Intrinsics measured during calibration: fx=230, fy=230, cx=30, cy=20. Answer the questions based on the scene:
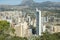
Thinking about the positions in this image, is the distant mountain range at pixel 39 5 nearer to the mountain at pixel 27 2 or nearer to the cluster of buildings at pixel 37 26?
the mountain at pixel 27 2

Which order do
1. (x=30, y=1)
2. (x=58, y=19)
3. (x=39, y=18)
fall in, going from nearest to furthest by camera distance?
(x=39, y=18)
(x=58, y=19)
(x=30, y=1)

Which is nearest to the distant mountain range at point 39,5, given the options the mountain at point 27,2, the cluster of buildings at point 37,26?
the mountain at point 27,2

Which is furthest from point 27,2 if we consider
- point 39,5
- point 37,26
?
point 37,26

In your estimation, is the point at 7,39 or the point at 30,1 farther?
the point at 30,1

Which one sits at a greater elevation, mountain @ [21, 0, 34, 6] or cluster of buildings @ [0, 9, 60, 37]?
mountain @ [21, 0, 34, 6]

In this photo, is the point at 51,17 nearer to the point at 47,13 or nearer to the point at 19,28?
the point at 47,13

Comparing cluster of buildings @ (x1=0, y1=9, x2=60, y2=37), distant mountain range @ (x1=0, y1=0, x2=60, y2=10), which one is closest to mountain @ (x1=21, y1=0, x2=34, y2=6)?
distant mountain range @ (x1=0, y1=0, x2=60, y2=10)

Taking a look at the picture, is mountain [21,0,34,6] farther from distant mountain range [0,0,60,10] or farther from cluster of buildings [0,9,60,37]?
cluster of buildings [0,9,60,37]

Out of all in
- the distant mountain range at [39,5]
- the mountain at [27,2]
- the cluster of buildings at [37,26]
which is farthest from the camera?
the mountain at [27,2]

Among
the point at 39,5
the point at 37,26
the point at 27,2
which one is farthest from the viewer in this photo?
the point at 27,2

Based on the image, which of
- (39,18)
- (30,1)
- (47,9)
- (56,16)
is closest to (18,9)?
(30,1)

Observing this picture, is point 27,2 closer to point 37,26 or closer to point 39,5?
point 39,5
